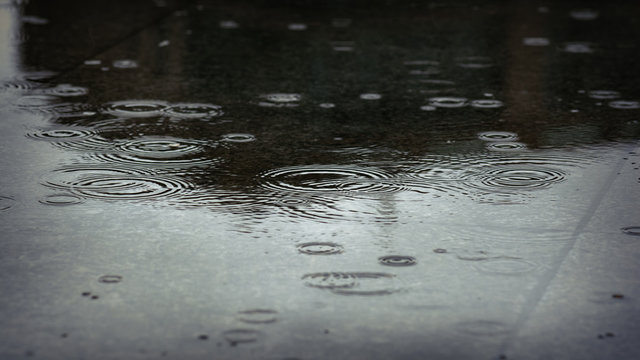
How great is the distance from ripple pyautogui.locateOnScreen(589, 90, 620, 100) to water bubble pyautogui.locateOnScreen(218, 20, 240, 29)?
263 cm

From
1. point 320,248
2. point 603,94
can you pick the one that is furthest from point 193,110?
point 603,94

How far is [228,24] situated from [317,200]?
372cm

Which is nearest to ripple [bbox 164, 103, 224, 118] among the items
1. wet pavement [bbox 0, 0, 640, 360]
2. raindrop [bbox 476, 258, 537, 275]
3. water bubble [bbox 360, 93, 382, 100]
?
wet pavement [bbox 0, 0, 640, 360]

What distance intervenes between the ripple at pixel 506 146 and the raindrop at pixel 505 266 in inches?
44.2

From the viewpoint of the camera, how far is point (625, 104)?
4.08 metres

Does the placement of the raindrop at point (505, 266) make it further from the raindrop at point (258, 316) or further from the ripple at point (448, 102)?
the ripple at point (448, 102)

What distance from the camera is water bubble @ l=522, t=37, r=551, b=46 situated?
18.6ft

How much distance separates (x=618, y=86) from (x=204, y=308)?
3006 mm

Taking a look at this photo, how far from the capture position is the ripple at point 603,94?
13.8 feet

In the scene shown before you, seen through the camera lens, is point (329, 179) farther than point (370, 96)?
No

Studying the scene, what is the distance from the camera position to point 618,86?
14.6 ft

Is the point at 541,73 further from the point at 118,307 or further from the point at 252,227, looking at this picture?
the point at 118,307

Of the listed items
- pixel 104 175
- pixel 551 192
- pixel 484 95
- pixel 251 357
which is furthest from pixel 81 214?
pixel 484 95

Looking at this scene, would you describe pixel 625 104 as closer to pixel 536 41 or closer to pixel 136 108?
pixel 536 41
